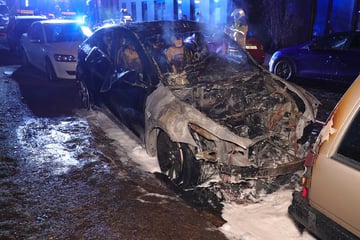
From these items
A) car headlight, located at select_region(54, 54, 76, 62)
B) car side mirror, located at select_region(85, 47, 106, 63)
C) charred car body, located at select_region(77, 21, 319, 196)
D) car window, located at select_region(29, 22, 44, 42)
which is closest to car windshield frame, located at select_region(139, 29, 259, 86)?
charred car body, located at select_region(77, 21, 319, 196)

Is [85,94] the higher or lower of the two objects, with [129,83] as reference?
lower

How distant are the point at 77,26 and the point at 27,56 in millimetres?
2290

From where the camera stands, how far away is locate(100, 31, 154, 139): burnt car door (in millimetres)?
4711

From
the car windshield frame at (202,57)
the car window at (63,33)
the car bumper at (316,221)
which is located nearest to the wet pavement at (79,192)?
the car bumper at (316,221)

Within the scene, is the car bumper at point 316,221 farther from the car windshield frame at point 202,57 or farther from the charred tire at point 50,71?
the charred tire at point 50,71

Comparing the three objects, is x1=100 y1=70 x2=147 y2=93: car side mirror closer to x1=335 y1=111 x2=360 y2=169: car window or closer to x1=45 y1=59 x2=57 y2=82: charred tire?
x1=335 y1=111 x2=360 y2=169: car window

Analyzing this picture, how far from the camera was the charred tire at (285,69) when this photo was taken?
960 centimetres

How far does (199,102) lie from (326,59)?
17.8 feet

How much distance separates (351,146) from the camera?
2305mm

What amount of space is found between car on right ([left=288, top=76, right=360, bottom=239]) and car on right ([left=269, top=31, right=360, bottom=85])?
6422 mm

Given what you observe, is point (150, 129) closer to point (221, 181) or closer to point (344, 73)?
point (221, 181)

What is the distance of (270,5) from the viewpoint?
1548 centimetres

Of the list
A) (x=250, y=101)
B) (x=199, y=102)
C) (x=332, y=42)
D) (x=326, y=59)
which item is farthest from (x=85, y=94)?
(x=332, y=42)

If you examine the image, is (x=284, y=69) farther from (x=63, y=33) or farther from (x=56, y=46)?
(x=63, y=33)
